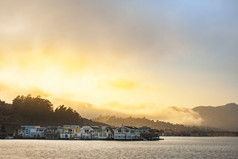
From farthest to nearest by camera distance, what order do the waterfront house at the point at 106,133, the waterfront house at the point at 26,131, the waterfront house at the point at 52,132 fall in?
the waterfront house at the point at 26,131, the waterfront house at the point at 52,132, the waterfront house at the point at 106,133

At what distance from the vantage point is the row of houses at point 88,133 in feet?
534

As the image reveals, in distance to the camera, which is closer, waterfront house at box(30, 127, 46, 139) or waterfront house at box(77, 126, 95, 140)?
waterfront house at box(77, 126, 95, 140)

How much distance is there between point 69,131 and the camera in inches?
6959

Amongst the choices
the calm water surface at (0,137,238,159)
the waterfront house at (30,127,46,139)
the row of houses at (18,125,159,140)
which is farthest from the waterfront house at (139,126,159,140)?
the calm water surface at (0,137,238,159)

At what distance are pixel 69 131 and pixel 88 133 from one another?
38.0 ft

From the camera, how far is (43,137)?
606ft

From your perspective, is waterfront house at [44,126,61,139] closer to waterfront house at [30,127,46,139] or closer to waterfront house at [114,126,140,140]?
waterfront house at [30,127,46,139]

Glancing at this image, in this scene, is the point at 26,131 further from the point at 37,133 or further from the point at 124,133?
the point at 124,133

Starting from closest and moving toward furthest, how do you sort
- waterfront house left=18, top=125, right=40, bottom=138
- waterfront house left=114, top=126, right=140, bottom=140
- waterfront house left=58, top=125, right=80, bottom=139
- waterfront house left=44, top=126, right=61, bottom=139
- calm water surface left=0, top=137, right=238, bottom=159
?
calm water surface left=0, top=137, right=238, bottom=159
waterfront house left=114, top=126, right=140, bottom=140
waterfront house left=58, top=125, right=80, bottom=139
waterfront house left=44, top=126, right=61, bottom=139
waterfront house left=18, top=125, right=40, bottom=138

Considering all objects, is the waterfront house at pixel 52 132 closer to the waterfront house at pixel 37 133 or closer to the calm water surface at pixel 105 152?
the waterfront house at pixel 37 133

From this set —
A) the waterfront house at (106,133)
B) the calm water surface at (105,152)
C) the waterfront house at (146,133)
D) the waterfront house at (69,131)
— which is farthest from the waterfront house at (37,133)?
the calm water surface at (105,152)

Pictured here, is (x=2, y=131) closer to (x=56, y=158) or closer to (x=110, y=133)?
(x=110, y=133)

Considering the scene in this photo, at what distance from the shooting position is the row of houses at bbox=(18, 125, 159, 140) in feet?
534

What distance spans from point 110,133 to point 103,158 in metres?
97.1
